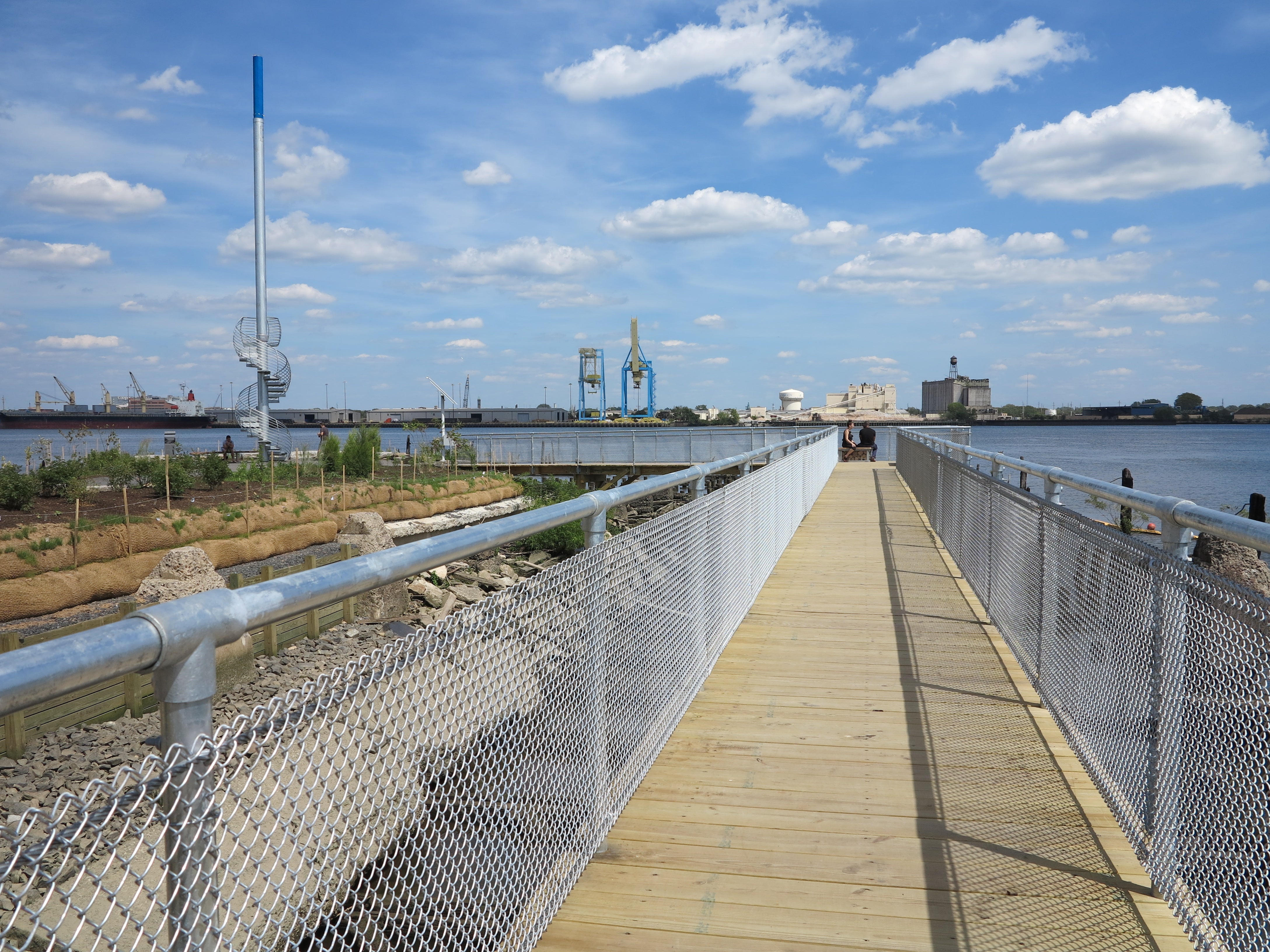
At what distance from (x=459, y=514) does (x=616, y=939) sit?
21.5 metres

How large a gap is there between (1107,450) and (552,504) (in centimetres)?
10430

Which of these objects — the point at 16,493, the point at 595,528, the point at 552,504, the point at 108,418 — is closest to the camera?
the point at 595,528

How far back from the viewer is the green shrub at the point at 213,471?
2106 cm

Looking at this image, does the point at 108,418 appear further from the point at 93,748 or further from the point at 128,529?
the point at 93,748

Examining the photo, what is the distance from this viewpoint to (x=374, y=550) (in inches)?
553

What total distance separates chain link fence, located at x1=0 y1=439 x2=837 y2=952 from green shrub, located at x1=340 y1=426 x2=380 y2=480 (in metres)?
21.1

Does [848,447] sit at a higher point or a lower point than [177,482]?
higher

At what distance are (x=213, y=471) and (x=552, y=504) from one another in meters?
12.3

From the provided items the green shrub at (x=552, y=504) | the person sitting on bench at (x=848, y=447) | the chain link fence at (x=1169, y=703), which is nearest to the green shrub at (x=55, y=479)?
the green shrub at (x=552, y=504)

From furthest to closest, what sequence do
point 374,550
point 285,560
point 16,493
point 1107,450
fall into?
point 1107,450 < point 285,560 < point 16,493 < point 374,550

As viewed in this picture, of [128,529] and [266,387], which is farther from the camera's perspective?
[266,387]

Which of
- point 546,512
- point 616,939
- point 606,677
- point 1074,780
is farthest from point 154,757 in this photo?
point 1074,780

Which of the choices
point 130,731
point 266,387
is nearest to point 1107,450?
point 266,387

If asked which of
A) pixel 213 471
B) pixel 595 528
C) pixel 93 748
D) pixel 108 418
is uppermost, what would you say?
pixel 108 418
